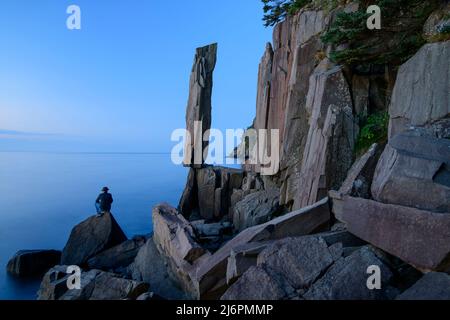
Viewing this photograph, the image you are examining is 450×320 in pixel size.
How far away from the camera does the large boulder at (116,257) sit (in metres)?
14.6

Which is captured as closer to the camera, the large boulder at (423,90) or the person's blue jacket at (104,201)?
the large boulder at (423,90)

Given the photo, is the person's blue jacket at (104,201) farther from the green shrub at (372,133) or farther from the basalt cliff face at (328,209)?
the green shrub at (372,133)

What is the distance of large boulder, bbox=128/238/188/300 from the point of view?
398 inches

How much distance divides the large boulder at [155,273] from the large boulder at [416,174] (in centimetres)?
698

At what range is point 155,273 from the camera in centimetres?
1127

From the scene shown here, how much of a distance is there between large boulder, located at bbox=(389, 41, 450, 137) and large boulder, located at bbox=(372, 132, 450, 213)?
5.44 ft

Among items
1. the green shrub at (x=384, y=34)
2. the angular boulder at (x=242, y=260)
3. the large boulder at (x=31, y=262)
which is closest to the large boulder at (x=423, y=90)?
the green shrub at (x=384, y=34)

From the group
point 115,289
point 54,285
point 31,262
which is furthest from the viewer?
A: point 31,262

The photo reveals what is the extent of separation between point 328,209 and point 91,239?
520 inches

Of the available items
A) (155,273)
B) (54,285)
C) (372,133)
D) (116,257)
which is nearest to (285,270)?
(372,133)

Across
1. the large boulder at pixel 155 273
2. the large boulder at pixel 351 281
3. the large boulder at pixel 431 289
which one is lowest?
the large boulder at pixel 155 273

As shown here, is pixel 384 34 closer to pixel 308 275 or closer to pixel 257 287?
pixel 308 275

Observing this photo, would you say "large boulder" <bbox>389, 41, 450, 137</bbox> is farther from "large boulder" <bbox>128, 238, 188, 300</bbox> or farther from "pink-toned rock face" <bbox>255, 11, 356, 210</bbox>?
"large boulder" <bbox>128, 238, 188, 300</bbox>

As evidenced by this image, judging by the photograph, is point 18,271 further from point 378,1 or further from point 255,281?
point 378,1
